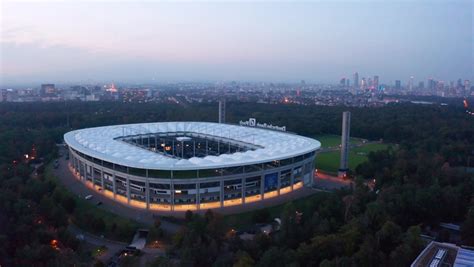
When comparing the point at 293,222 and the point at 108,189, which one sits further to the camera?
the point at 108,189

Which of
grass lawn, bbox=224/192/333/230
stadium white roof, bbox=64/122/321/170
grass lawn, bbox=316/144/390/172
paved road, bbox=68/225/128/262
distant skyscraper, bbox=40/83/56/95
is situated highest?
distant skyscraper, bbox=40/83/56/95

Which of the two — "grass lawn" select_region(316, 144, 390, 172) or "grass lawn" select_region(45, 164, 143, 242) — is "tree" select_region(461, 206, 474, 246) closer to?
"grass lawn" select_region(45, 164, 143, 242)

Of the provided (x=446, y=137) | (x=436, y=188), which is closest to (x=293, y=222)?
(x=436, y=188)

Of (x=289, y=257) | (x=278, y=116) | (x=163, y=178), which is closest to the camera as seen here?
(x=289, y=257)

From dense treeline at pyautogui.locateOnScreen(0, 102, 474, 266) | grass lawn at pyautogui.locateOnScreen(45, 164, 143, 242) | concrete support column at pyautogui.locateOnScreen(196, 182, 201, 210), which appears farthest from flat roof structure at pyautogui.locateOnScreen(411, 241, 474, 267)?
concrete support column at pyautogui.locateOnScreen(196, 182, 201, 210)

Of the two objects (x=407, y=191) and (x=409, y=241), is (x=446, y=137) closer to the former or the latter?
(x=407, y=191)

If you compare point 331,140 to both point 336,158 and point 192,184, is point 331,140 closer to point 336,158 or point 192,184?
point 336,158

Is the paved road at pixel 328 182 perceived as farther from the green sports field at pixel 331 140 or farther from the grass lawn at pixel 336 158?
the green sports field at pixel 331 140
